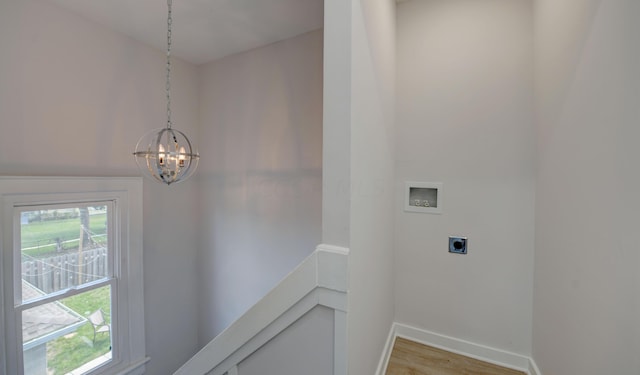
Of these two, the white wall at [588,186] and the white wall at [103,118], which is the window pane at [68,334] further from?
the white wall at [588,186]

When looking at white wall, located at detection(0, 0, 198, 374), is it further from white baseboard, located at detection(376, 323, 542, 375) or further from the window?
white baseboard, located at detection(376, 323, 542, 375)

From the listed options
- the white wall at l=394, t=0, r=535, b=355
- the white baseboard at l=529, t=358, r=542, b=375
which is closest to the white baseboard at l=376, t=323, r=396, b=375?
the white wall at l=394, t=0, r=535, b=355

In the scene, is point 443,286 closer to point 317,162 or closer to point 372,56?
point 317,162

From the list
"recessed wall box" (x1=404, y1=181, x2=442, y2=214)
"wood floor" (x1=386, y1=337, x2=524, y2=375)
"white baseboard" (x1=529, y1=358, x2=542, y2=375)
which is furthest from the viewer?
"recessed wall box" (x1=404, y1=181, x2=442, y2=214)

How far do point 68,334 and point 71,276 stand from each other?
0.51m

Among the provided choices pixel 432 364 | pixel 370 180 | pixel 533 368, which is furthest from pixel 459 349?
pixel 370 180

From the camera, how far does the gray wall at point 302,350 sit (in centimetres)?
95

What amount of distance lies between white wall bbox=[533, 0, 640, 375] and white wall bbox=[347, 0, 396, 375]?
78 centimetres

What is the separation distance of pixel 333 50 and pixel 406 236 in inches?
53.5

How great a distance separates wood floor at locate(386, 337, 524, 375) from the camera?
1.47 meters

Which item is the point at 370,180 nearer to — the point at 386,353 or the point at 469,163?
the point at 469,163

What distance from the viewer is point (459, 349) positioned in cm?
163

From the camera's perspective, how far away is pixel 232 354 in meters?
1.14

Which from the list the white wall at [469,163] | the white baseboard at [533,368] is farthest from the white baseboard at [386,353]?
the white baseboard at [533,368]
